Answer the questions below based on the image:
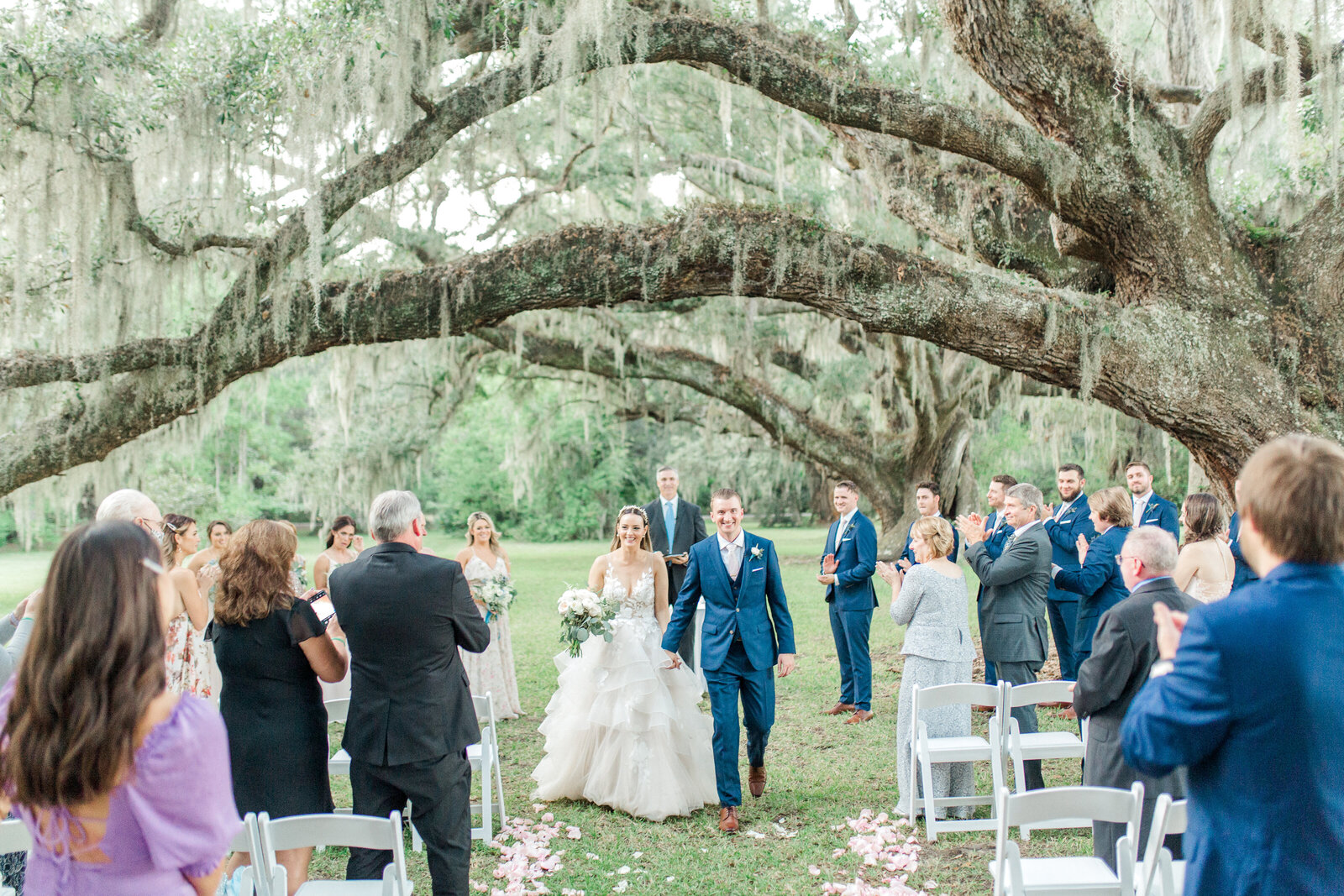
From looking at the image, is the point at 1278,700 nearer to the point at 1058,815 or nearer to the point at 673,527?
the point at 1058,815

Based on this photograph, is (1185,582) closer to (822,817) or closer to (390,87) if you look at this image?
(822,817)

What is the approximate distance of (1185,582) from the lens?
5066 mm

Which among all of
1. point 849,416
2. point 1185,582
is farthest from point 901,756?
point 849,416

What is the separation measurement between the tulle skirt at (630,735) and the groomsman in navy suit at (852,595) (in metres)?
2.11

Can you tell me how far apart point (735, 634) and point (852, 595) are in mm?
2458

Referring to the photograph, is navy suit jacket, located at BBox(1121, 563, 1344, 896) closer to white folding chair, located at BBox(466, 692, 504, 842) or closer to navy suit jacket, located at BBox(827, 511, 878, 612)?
white folding chair, located at BBox(466, 692, 504, 842)

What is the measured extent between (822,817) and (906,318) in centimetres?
357

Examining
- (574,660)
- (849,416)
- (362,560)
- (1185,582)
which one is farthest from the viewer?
(849,416)

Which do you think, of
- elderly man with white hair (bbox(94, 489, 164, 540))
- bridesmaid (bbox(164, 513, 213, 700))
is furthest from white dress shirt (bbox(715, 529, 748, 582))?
elderly man with white hair (bbox(94, 489, 164, 540))

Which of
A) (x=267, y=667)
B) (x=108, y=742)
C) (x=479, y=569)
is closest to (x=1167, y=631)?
(x=108, y=742)

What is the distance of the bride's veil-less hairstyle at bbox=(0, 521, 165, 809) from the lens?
168 cm

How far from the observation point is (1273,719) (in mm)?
1875

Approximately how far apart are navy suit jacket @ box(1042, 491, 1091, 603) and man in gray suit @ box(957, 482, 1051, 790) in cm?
108

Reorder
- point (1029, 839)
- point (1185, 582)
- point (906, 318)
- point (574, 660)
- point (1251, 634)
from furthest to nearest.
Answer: point (906, 318), point (574, 660), point (1185, 582), point (1029, 839), point (1251, 634)
